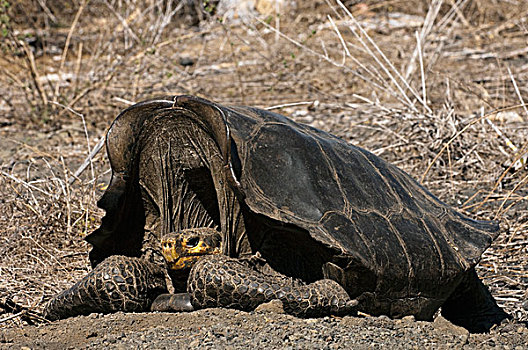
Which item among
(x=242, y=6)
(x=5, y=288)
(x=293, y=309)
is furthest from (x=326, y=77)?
(x=293, y=309)

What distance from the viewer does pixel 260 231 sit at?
104 inches

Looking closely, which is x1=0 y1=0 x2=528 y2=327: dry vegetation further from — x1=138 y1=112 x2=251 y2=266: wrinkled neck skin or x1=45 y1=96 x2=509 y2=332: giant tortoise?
x1=138 y1=112 x2=251 y2=266: wrinkled neck skin

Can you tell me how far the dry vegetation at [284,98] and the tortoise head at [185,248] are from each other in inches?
32.8

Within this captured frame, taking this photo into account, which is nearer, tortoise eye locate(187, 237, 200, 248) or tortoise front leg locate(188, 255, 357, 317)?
tortoise front leg locate(188, 255, 357, 317)

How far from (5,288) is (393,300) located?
1.79m

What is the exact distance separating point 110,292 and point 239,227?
0.52 metres

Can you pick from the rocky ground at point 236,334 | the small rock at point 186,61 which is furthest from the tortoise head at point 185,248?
the small rock at point 186,61

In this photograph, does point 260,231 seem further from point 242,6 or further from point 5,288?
point 242,6

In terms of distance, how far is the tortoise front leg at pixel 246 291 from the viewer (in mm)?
2412

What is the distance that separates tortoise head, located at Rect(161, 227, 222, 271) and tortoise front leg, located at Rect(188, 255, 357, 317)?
11cm

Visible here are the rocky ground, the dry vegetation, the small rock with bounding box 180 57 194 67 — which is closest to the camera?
the rocky ground

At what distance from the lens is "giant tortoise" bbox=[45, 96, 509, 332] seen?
247cm

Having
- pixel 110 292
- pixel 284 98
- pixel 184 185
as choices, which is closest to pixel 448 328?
pixel 184 185

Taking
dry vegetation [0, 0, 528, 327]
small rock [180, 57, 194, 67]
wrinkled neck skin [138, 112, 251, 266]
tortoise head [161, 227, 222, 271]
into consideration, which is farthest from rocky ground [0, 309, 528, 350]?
small rock [180, 57, 194, 67]
